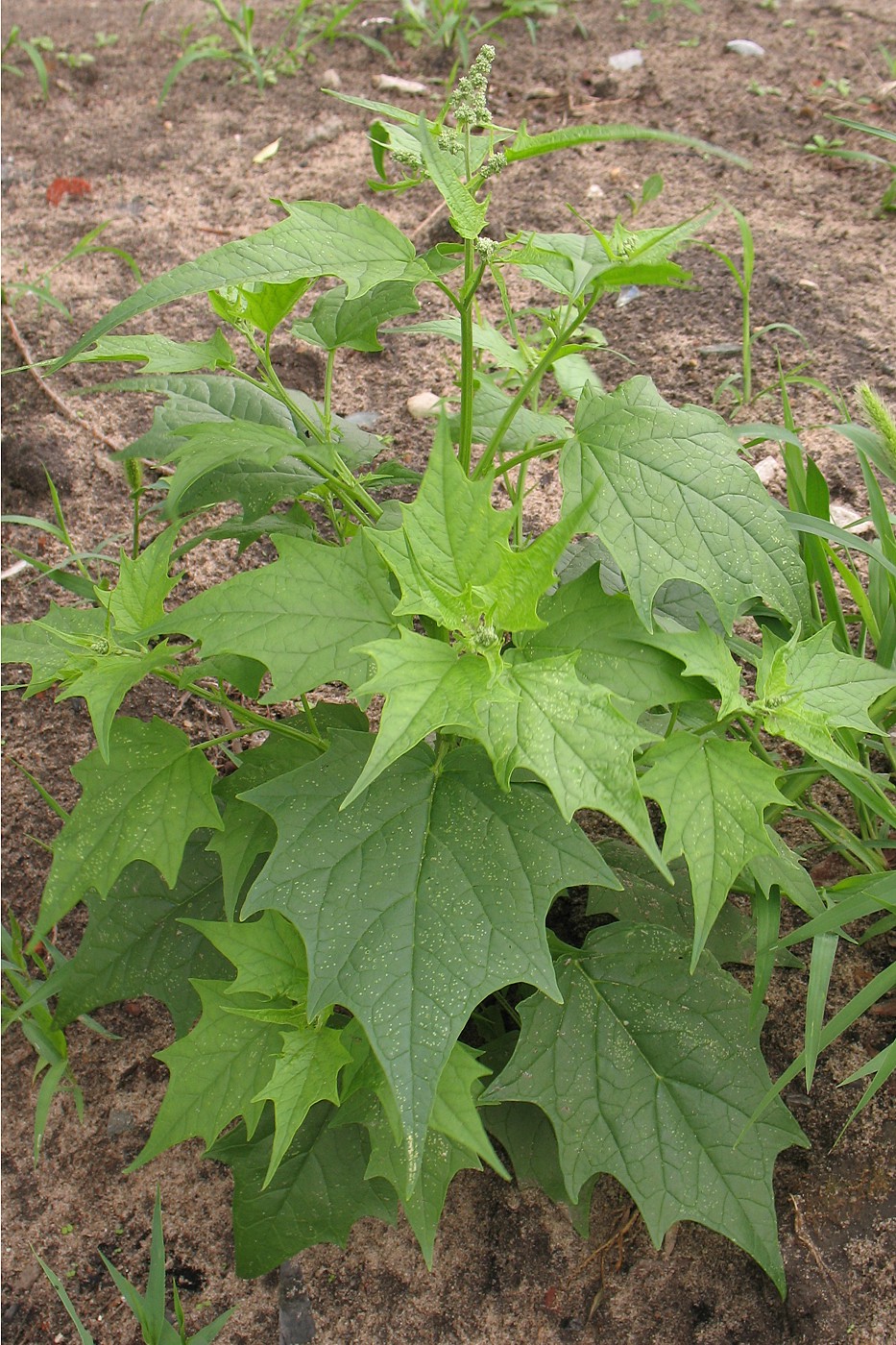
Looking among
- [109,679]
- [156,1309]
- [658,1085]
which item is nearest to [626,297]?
[109,679]

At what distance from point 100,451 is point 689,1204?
2.13m

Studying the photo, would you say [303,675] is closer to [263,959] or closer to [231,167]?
[263,959]

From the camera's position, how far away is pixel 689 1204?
138 cm

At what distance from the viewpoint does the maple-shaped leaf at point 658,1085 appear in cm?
139

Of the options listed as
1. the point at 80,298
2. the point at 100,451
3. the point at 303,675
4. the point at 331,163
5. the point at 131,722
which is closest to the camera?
the point at 303,675

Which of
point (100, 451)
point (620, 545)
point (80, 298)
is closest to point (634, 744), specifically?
point (620, 545)

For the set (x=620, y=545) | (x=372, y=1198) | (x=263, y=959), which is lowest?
(x=372, y=1198)

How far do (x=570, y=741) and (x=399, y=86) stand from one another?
3.21m

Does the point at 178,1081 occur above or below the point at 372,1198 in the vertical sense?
above

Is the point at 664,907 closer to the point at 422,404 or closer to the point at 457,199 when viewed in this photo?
the point at 457,199

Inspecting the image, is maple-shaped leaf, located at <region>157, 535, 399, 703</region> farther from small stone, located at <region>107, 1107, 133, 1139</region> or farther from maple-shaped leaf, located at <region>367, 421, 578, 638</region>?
small stone, located at <region>107, 1107, 133, 1139</region>

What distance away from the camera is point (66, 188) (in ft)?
11.0

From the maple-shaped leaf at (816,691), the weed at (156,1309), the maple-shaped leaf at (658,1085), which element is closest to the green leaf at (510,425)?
the maple-shaped leaf at (816,691)

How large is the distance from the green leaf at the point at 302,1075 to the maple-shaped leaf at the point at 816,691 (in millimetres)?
702
